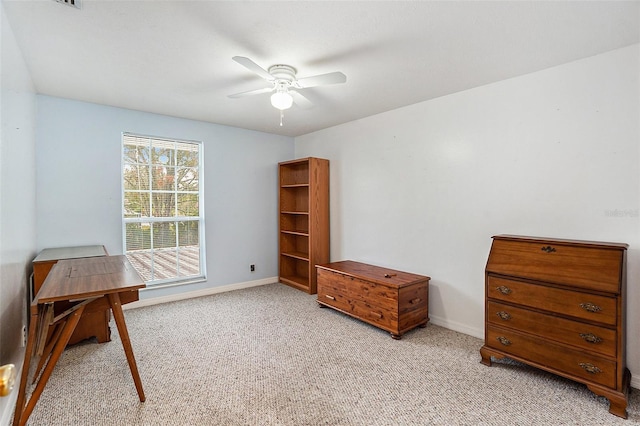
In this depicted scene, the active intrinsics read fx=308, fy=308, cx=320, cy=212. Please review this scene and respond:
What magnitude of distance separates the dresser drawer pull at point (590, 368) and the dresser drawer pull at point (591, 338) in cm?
15

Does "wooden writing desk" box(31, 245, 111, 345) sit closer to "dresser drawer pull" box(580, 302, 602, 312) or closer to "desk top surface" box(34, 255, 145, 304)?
"desk top surface" box(34, 255, 145, 304)

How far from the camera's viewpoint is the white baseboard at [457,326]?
9.66ft

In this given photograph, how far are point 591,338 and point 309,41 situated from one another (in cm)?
269

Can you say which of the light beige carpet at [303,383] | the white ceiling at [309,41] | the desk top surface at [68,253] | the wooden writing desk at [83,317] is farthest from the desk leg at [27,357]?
the white ceiling at [309,41]

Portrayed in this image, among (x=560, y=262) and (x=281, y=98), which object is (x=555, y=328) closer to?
(x=560, y=262)

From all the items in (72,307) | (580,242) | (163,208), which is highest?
(163,208)

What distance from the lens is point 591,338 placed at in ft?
6.51

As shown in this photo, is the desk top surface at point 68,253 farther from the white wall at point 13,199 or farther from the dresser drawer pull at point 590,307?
the dresser drawer pull at point 590,307

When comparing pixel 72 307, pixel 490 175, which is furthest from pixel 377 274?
pixel 72 307

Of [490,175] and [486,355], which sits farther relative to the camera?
[490,175]

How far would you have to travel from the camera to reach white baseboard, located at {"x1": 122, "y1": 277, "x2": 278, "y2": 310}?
375cm

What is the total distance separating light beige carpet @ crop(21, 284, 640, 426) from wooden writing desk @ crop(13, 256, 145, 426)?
257 mm

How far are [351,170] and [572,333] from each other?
2.86 m

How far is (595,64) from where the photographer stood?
2.31 m
